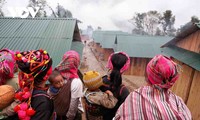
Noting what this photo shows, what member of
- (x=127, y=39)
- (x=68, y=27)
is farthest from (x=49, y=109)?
(x=127, y=39)

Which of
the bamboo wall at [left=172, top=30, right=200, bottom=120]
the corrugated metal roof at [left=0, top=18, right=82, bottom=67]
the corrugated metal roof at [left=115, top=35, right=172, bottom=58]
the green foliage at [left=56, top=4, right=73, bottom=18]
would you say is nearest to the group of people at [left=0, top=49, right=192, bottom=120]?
the corrugated metal roof at [left=0, top=18, right=82, bottom=67]

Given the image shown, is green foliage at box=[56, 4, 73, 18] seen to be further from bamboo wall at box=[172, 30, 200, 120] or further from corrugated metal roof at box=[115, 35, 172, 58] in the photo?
bamboo wall at box=[172, 30, 200, 120]

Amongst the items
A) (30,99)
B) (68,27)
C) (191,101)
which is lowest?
(191,101)

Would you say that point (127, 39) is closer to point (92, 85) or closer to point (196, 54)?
point (196, 54)

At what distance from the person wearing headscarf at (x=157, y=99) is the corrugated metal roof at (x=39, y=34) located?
3.07 m

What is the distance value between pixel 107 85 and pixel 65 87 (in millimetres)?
561

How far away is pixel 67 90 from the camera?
2059mm

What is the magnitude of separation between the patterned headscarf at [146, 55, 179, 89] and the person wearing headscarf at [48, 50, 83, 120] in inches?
39.8

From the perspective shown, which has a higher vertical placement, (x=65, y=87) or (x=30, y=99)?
(x=30, y=99)

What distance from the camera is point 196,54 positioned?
473 centimetres

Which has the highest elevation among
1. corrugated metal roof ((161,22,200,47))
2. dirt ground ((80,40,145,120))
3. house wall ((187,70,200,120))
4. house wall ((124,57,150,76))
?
corrugated metal roof ((161,22,200,47))

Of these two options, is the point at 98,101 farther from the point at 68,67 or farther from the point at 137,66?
the point at 137,66

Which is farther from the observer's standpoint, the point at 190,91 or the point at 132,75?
the point at 132,75

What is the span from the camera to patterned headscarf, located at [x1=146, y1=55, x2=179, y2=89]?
1.52m
